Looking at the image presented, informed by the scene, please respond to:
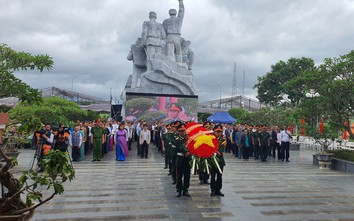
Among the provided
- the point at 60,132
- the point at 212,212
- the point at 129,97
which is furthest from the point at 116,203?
the point at 129,97

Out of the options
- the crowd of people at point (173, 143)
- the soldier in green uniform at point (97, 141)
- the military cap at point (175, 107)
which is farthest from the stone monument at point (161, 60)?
the soldier in green uniform at point (97, 141)

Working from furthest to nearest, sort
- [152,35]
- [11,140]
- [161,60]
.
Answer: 1. [161,60]
2. [152,35]
3. [11,140]

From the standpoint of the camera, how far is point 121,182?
10070mm

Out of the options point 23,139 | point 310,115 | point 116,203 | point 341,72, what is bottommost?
point 116,203

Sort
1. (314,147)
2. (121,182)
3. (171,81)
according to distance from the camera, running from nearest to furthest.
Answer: (121,182) → (314,147) → (171,81)

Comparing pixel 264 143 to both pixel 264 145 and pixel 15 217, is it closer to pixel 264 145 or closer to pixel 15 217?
pixel 264 145

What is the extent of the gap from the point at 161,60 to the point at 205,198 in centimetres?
3065

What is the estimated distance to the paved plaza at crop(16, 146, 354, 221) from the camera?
6.73 m

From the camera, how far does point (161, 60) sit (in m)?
37.8

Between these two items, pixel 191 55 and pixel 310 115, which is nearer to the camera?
pixel 310 115

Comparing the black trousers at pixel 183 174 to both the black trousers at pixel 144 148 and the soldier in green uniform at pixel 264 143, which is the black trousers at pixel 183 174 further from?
the soldier in green uniform at pixel 264 143

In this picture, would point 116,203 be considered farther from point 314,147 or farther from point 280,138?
point 314,147

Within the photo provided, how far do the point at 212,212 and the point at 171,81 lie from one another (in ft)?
104

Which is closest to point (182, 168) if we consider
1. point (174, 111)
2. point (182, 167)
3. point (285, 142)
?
point (182, 167)
